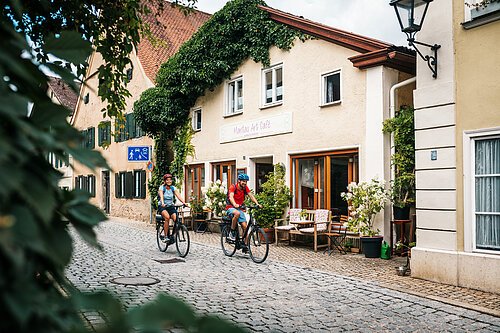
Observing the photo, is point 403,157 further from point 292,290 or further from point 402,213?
point 292,290

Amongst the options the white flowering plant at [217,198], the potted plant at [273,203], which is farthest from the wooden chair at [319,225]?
the white flowering plant at [217,198]

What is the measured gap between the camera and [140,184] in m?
24.0

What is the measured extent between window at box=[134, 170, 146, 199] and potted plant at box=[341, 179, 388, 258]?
13.9 metres

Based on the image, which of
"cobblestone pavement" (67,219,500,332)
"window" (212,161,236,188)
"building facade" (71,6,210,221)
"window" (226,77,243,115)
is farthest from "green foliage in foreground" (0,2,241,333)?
"building facade" (71,6,210,221)

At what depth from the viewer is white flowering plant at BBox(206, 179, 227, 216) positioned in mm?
16750

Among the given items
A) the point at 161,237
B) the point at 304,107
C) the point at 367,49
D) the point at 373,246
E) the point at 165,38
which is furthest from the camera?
the point at 165,38

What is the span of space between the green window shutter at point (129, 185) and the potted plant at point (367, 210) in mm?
15292

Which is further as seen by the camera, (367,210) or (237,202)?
(367,210)

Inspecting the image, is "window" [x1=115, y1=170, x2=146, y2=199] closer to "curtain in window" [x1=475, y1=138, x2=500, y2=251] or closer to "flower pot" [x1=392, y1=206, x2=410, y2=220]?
"flower pot" [x1=392, y1=206, x2=410, y2=220]

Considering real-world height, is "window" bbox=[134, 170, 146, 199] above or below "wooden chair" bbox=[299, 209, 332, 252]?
above

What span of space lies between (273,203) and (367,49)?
512 cm

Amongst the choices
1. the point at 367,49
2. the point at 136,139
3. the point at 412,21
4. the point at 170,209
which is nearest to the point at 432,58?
the point at 412,21

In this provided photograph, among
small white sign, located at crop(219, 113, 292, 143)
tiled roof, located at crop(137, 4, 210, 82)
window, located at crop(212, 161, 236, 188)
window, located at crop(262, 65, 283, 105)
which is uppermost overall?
tiled roof, located at crop(137, 4, 210, 82)

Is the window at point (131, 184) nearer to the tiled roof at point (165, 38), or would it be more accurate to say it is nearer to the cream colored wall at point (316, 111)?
the tiled roof at point (165, 38)
